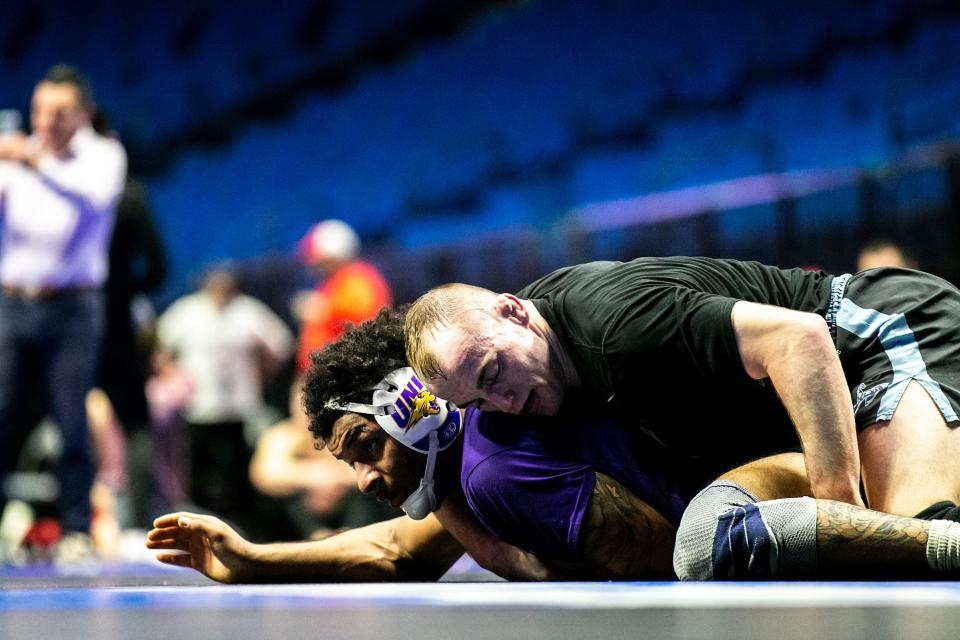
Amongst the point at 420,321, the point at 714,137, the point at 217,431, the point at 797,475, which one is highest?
the point at 714,137

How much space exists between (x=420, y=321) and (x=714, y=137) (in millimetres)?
6470

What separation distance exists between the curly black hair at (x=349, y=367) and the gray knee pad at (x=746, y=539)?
812 millimetres

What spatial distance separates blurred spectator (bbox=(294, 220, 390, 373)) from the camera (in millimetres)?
6832

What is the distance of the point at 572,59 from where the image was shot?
9594mm

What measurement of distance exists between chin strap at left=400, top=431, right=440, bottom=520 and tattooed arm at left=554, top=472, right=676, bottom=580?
0.36 metres

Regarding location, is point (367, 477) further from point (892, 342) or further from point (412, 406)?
point (892, 342)

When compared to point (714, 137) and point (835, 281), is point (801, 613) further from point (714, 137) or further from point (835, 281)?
point (714, 137)

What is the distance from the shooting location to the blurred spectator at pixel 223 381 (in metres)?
7.74

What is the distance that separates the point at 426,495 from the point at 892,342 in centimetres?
104

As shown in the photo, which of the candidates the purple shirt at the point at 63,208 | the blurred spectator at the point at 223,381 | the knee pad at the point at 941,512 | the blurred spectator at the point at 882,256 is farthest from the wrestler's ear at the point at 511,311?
the blurred spectator at the point at 223,381

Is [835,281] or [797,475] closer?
[797,475]

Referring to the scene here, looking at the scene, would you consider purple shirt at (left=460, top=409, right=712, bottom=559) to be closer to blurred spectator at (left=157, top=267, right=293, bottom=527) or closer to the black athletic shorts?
the black athletic shorts

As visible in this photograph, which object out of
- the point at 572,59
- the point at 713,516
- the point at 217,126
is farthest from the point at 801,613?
the point at 217,126

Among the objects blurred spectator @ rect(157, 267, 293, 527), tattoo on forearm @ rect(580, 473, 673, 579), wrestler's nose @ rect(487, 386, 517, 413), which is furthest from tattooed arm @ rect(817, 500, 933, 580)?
blurred spectator @ rect(157, 267, 293, 527)
